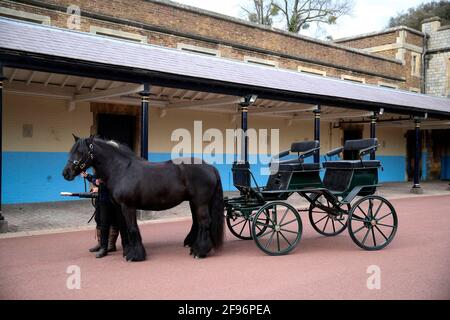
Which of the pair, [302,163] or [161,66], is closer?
[302,163]

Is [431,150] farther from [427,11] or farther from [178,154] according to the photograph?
[427,11]

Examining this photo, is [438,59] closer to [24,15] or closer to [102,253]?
[24,15]

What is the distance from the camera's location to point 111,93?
10.8 m

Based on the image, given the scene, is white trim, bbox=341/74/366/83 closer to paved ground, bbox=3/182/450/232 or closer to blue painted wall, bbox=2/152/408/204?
paved ground, bbox=3/182/450/232

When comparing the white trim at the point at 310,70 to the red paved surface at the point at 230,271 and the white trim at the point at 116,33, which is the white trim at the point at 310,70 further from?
the red paved surface at the point at 230,271

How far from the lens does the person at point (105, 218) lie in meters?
6.26

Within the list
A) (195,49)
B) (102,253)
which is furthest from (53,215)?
(195,49)

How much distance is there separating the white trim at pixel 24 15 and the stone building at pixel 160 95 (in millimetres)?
27

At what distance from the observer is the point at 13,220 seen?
360 inches

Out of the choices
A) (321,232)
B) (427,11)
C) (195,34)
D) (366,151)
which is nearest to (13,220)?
(321,232)

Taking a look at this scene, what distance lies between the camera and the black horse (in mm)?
5980

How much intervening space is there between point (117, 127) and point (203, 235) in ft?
27.4

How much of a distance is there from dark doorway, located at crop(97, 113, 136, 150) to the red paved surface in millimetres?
5996

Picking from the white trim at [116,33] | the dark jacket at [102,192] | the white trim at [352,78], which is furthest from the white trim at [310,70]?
the dark jacket at [102,192]
